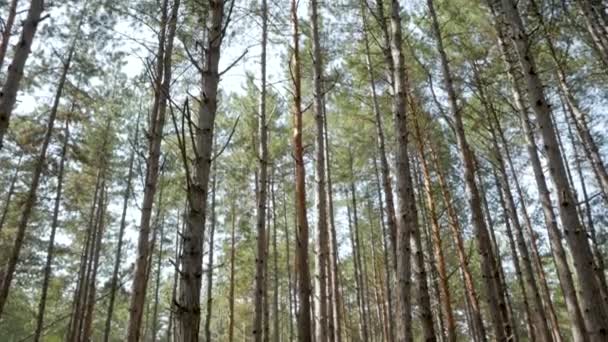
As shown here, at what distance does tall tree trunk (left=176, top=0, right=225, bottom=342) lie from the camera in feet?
4.94

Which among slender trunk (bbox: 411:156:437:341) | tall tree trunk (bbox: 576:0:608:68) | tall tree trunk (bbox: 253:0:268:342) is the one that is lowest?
slender trunk (bbox: 411:156:437:341)

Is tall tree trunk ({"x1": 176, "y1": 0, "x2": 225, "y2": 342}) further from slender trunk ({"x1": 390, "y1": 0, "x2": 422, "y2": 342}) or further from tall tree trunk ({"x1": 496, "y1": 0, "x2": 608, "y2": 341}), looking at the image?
tall tree trunk ({"x1": 496, "y1": 0, "x2": 608, "y2": 341})

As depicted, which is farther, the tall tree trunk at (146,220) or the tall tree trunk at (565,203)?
the tall tree trunk at (146,220)

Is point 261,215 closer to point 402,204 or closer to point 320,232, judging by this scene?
point 320,232

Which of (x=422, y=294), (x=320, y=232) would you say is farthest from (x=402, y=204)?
(x=320, y=232)

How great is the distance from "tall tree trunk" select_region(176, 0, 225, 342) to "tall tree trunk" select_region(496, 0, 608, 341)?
3119mm

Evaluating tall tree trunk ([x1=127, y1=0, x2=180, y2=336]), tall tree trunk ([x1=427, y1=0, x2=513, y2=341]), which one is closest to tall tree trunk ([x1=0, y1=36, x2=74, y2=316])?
tall tree trunk ([x1=127, y1=0, x2=180, y2=336])

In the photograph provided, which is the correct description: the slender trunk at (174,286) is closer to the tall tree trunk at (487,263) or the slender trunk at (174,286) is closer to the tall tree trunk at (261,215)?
the tall tree trunk at (261,215)

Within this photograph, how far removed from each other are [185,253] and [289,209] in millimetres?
15421

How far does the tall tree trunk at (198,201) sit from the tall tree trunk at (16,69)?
12.5 feet

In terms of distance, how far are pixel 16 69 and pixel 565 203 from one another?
6412mm

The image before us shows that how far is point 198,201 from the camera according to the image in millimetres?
1759

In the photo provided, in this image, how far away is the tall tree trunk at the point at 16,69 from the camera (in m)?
4.78

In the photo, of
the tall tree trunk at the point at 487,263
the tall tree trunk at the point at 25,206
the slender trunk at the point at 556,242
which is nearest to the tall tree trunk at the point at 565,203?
the slender trunk at the point at 556,242
